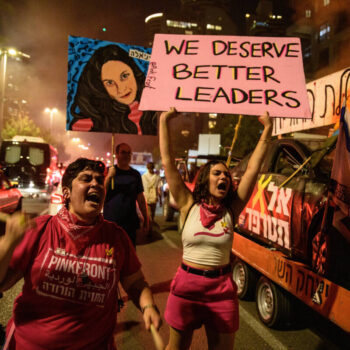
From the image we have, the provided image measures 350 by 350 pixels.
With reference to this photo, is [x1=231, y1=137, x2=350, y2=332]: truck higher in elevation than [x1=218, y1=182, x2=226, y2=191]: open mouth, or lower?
lower

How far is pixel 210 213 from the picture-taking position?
257 centimetres

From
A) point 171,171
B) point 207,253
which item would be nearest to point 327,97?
point 171,171

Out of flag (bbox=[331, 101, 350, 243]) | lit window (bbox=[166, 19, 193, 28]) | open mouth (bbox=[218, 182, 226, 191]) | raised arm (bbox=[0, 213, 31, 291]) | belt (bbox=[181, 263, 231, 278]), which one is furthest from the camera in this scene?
lit window (bbox=[166, 19, 193, 28])

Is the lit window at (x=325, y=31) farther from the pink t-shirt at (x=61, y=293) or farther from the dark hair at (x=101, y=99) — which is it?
the pink t-shirt at (x=61, y=293)

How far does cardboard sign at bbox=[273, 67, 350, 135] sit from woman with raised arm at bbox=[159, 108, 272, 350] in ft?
5.38

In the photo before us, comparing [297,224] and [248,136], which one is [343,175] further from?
[248,136]

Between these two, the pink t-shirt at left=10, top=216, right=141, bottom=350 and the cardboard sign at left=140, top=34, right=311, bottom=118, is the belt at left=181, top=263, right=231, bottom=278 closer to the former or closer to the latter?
the pink t-shirt at left=10, top=216, right=141, bottom=350

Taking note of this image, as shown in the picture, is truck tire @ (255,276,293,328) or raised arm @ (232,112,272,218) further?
truck tire @ (255,276,293,328)

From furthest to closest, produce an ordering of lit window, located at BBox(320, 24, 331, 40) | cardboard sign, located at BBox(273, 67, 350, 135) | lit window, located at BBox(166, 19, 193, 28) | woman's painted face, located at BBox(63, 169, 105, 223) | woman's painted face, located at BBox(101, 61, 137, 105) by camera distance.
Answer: lit window, located at BBox(166, 19, 193, 28), lit window, located at BBox(320, 24, 331, 40), woman's painted face, located at BBox(101, 61, 137, 105), cardboard sign, located at BBox(273, 67, 350, 135), woman's painted face, located at BBox(63, 169, 105, 223)

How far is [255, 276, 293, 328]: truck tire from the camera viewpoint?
154 inches

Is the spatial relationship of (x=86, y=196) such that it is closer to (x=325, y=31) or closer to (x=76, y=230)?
(x=76, y=230)

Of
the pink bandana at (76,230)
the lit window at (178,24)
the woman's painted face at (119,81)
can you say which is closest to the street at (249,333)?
the pink bandana at (76,230)

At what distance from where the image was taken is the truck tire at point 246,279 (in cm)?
476

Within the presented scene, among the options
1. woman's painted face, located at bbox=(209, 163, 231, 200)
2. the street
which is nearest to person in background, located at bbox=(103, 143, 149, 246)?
the street
